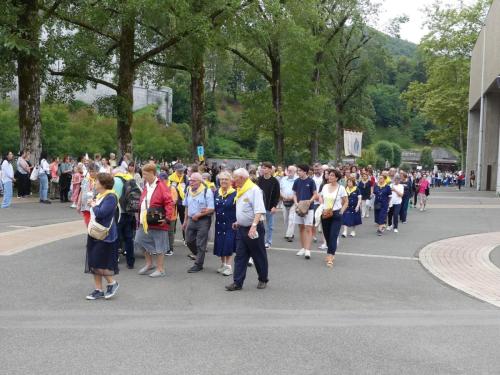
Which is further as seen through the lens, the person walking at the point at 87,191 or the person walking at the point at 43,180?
the person walking at the point at 43,180

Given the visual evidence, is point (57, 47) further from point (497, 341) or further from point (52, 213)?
point (497, 341)

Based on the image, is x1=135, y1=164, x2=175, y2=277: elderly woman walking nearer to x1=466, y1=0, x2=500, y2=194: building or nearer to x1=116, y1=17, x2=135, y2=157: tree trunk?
x1=116, y1=17, x2=135, y2=157: tree trunk

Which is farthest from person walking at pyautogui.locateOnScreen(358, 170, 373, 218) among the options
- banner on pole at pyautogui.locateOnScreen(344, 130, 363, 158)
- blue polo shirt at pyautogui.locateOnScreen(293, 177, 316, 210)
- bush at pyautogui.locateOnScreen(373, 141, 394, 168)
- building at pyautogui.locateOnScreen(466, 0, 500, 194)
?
bush at pyautogui.locateOnScreen(373, 141, 394, 168)

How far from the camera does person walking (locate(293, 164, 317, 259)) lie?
10852 millimetres

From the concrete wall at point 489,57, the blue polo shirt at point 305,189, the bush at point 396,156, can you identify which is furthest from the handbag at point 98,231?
the bush at point 396,156

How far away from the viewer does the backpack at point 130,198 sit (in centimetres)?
923

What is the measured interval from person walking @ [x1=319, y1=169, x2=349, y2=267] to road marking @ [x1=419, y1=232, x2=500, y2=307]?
5.52 ft

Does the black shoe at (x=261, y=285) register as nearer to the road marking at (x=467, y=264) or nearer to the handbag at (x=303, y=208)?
the road marking at (x=467, y=264)

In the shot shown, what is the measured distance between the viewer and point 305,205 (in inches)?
429

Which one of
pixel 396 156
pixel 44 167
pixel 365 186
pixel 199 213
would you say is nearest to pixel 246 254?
pixel 199 213

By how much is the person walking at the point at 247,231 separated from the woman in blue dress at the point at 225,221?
30.5 inches

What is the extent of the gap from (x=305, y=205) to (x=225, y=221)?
Result: 2461 mm

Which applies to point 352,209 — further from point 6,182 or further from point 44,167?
point 44,167

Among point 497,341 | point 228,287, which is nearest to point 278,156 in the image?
point 228,287
